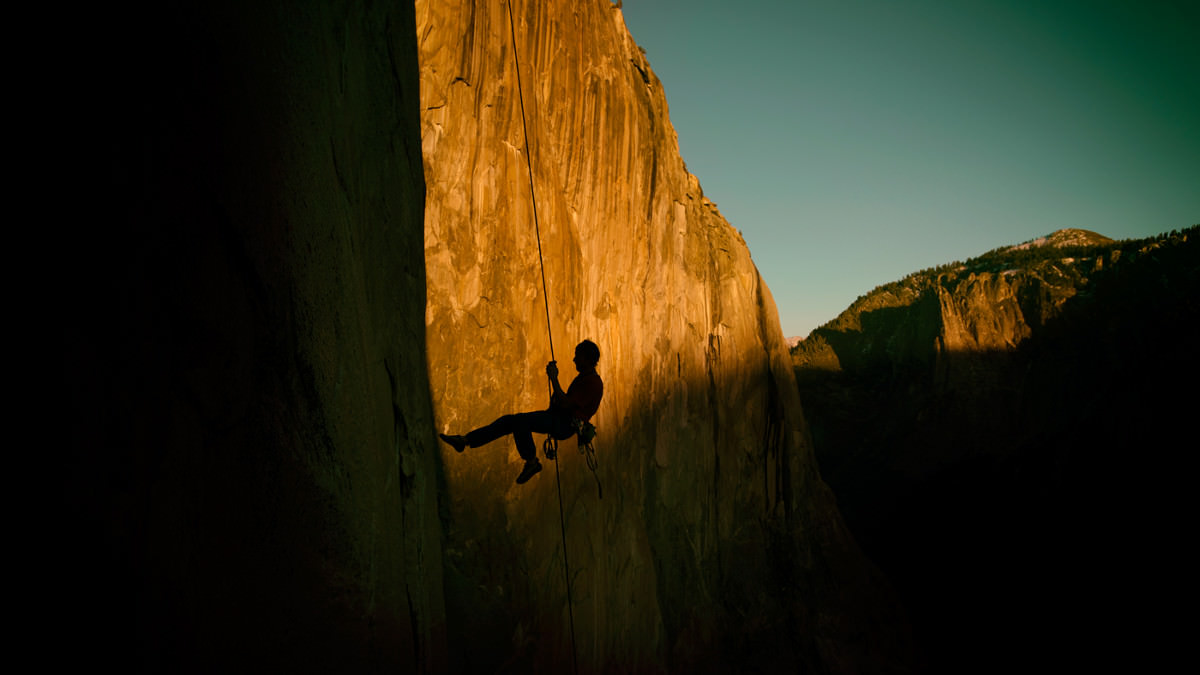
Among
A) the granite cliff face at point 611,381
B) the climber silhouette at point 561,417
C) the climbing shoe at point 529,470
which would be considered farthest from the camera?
the granite cliff face at point 611,381

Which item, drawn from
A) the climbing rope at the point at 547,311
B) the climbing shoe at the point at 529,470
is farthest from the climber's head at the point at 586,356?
the climbing shoe at the point at 529,470

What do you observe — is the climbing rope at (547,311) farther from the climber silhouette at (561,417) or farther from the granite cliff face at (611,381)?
the climber silhouette at (561,417)

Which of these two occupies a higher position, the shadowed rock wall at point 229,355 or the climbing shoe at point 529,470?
the shadowed rock wall at point 229,355

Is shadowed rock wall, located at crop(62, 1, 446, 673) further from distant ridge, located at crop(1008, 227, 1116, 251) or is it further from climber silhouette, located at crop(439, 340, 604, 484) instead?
distant ridge, located at crop(1008, 227, 1116, 251)

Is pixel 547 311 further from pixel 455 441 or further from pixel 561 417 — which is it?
pixel 455 441

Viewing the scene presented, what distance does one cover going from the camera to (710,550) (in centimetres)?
1359

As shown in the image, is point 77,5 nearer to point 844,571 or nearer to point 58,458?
point 58,458

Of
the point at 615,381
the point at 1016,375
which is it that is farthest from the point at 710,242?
the point at 1016,375

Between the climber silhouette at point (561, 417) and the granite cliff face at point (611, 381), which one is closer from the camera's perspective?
the climber silhouette at point (561, 417)

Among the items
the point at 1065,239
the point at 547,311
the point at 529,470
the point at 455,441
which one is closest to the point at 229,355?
the point at 455,441

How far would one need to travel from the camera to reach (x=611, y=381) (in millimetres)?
9891

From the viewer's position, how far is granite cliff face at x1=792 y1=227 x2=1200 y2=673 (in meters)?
18.9

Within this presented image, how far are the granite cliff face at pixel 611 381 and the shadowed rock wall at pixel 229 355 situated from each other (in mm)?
2085

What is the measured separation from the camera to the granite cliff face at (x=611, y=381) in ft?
21.4
